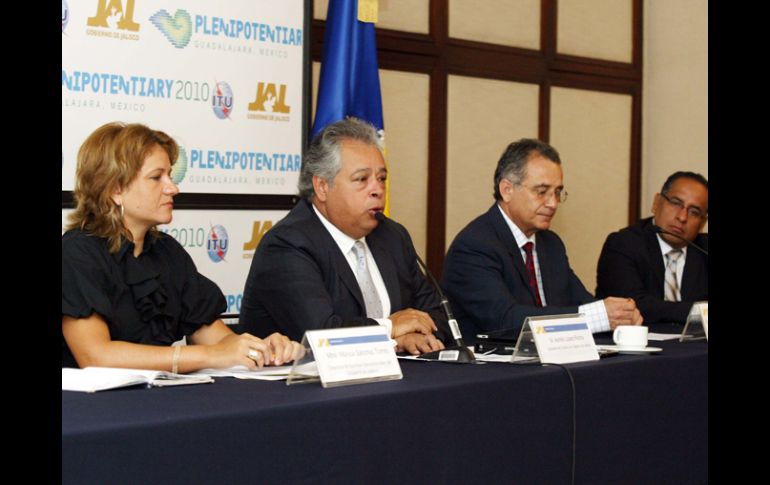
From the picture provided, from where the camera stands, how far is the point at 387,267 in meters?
3.04

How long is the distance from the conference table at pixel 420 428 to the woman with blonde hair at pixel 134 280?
0.26 meters

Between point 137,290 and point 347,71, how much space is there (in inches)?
75.8

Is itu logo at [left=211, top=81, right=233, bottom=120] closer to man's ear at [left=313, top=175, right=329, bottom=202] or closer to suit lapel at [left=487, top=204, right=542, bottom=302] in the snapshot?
man's ear at [left=313, top=175, right=329, bottom=202]

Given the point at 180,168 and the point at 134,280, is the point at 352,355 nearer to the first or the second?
the point at 134,280

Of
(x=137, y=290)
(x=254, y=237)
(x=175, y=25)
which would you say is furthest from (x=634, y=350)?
(x=175, y=25)

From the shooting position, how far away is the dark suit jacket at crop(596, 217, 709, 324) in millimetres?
4000

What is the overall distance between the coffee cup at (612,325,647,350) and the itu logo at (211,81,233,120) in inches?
70.3

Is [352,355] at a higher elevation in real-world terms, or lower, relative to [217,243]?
lower

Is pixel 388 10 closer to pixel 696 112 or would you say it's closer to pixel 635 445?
pixel 696 112

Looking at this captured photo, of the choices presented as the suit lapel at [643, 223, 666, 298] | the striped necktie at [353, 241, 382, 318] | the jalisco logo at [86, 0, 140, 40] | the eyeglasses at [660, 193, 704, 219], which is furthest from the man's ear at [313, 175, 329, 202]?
the eyeglasses at [660, 193, 704, 219]

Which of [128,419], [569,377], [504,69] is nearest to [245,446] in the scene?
[128,419]

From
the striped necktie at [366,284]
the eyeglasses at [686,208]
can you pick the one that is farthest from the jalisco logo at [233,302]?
the eyeglasses at [686,208]
